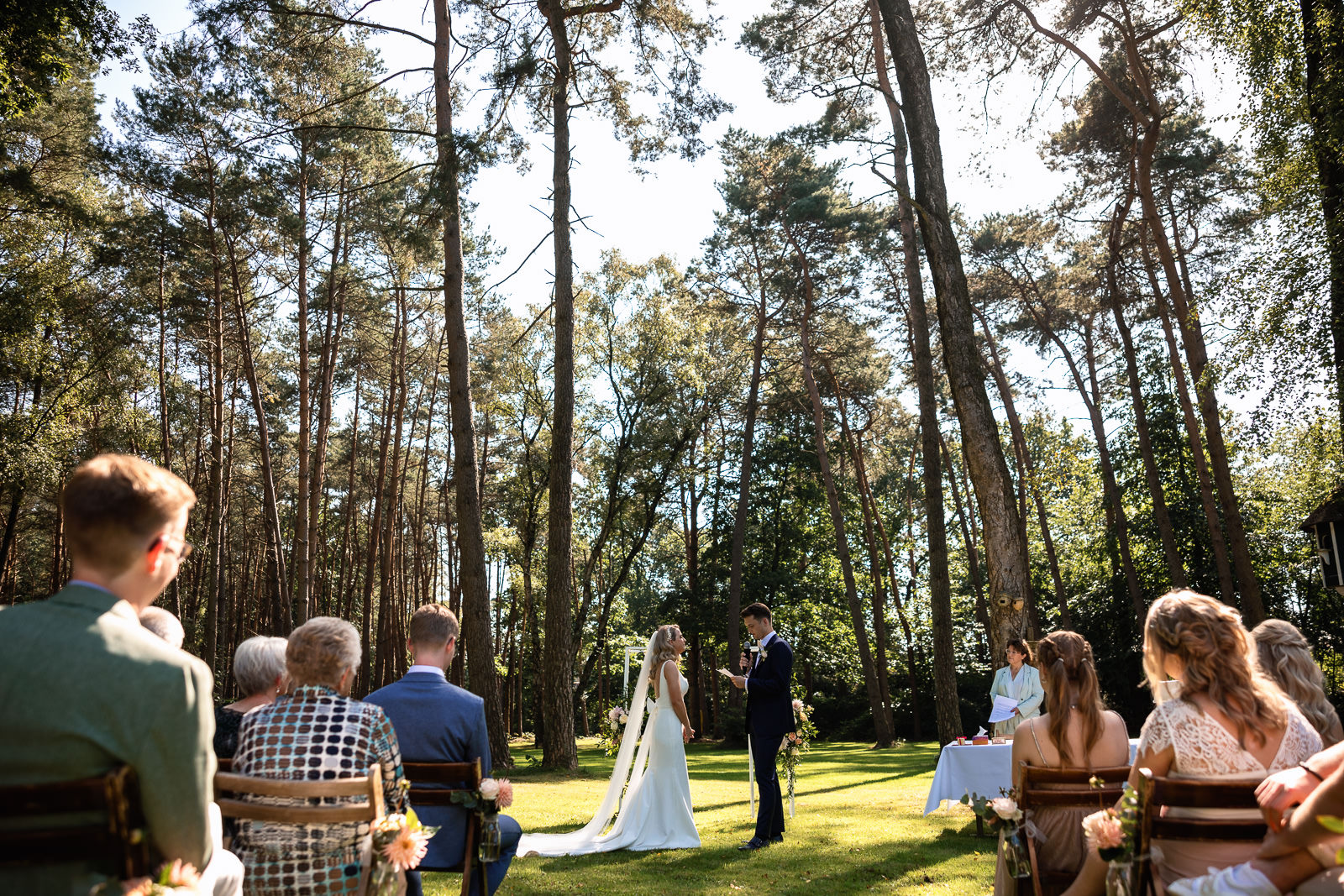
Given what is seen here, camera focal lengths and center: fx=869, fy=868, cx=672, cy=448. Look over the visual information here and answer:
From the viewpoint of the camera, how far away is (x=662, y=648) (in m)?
7.23

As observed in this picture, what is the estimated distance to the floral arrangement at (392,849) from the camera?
2.74m

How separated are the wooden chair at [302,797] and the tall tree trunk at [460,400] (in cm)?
864

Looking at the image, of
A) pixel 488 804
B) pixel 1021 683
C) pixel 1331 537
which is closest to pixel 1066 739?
pixel 488 804

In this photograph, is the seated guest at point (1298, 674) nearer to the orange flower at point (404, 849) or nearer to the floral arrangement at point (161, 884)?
the orange flower at point (404, 849)

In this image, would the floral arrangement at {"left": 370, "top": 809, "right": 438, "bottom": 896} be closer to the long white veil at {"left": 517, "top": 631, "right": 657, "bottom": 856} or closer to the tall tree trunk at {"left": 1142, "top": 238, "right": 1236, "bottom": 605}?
the long white veil at {"left": 517, "top": 631, "right": 657, "bottom": 856}

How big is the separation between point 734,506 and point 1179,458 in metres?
13.0

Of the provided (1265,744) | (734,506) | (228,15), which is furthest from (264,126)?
(734,506)

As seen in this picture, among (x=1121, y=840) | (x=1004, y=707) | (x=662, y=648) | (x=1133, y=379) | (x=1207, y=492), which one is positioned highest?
(x=1133, y=379)

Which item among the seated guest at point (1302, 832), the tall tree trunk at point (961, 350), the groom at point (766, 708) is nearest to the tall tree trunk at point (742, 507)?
the tall tree trunk at point (961, 350)

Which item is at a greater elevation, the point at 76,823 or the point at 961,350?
the point at 961,350

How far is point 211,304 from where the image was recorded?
19.3 metres

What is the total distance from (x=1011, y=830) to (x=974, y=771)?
391 cm

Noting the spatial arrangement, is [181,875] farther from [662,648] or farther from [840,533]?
[840,533]

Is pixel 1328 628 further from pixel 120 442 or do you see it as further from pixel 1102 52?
pixel 120 442
